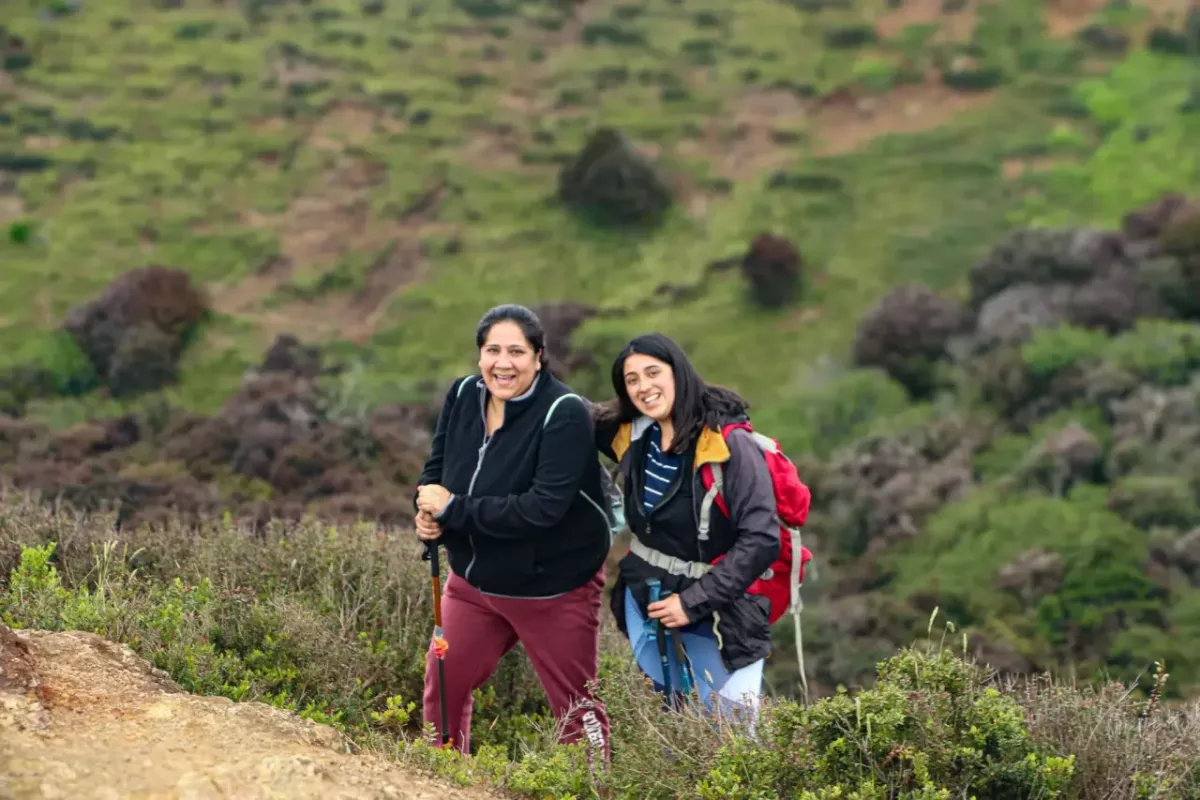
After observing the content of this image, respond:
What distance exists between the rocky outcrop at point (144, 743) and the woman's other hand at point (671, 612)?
759 mm

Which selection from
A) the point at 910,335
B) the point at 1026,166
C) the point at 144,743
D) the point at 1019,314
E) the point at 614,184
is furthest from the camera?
the point at 1026,166

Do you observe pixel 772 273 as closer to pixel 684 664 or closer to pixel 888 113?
pixel 888 113

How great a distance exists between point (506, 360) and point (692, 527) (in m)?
0.78

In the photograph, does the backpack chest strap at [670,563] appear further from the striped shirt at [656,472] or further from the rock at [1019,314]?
the rock at [1019,314]

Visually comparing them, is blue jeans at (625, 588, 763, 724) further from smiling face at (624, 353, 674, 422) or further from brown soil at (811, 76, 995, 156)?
brown soil at (811, 76, 995, 156)

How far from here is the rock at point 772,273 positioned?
19.9m

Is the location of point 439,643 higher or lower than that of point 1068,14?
lower

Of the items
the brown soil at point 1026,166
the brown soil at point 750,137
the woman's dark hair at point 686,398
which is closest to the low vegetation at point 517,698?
the woman's dark hair at point 686,398

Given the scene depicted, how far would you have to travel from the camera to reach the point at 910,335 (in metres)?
17.1

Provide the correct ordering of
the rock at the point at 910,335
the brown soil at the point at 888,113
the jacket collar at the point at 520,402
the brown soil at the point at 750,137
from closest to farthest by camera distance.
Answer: the jacket collar at the point at 520,402, the rock at the point at 910,335, the brown soil at the point at 750,137, the brown soil at the point at 888,113

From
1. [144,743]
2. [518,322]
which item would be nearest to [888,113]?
[518,322]

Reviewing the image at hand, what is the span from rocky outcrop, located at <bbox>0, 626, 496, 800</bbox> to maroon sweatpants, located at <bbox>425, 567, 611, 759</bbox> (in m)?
0.70

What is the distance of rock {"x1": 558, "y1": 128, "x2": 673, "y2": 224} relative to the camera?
21.5 metres

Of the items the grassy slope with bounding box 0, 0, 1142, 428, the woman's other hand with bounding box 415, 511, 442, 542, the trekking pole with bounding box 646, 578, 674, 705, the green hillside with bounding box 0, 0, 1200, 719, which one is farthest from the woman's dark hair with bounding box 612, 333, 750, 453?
the grassy slope with bounding box 0, 0, 1142, 428
